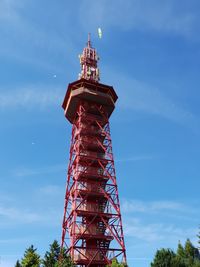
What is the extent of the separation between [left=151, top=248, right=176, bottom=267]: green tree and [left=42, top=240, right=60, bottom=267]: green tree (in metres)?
14.7

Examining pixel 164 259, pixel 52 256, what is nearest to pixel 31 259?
pixel 52 256

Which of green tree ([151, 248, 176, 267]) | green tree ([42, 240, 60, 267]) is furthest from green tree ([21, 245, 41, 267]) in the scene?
green tree ([151, 248, 176, 267])

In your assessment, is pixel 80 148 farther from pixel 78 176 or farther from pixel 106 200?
pixel 106 200

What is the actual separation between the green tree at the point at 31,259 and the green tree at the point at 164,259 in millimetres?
15331

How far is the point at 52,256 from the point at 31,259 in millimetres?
3397

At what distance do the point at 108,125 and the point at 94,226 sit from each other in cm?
1618

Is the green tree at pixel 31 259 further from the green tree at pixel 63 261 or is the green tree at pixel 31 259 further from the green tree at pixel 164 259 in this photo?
the green tree at pixel 164 259

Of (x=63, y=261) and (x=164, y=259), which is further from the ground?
(x=164, y=259)

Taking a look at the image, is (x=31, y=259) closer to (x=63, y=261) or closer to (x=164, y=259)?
(x=63, y=261)

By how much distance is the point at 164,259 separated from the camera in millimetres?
42250

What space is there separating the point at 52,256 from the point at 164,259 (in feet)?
53.8

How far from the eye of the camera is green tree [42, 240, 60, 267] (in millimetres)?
32397

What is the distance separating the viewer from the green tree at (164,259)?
4181 cm

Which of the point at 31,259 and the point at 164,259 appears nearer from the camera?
the point at 31,259
